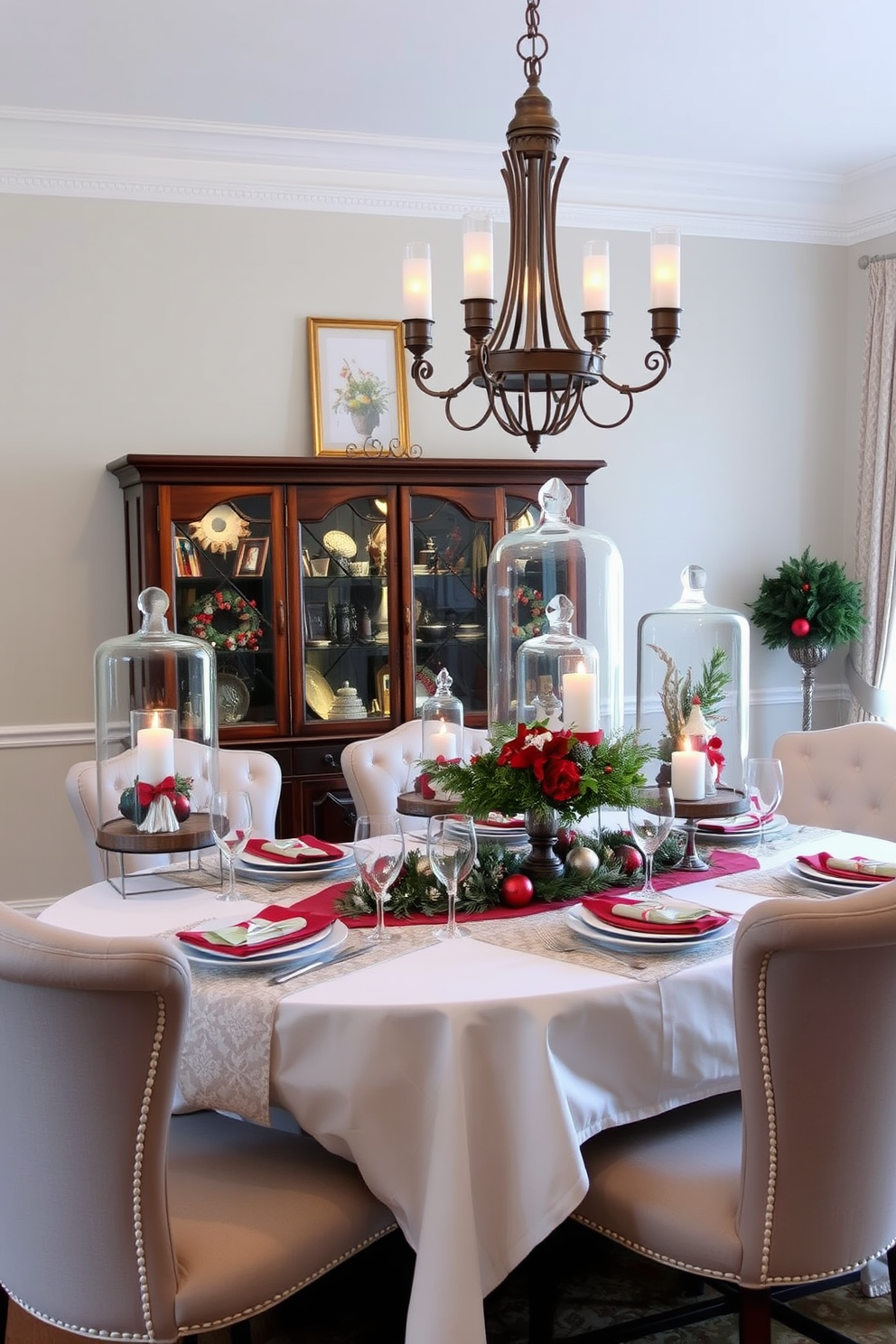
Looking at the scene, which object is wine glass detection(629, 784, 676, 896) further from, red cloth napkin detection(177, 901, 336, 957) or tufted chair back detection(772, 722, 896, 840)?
tufted chair back detection(772, 722, 896, 840)

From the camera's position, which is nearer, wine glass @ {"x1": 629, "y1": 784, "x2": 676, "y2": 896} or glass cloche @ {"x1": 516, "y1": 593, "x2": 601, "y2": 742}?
wine glass @ {"x1": 629, "y1": 784, "x2": 676, "y2": 896}

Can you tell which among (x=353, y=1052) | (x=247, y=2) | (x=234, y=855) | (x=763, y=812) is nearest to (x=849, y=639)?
(x=763, y=812)

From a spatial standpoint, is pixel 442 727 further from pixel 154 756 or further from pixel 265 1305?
pixel 265 1305

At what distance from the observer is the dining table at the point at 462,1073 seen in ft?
5.23

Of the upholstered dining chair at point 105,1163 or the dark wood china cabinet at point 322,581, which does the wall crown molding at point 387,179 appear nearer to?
the dark wood china cabinet at point 322,581

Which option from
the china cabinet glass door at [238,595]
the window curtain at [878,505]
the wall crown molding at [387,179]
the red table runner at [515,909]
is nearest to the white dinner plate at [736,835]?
the red table runner at [515,909]

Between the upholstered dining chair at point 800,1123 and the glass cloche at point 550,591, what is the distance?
2.45 metres

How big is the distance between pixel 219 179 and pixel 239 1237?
12.4 ft

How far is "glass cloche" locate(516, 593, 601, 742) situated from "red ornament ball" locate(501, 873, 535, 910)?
0.89 feet

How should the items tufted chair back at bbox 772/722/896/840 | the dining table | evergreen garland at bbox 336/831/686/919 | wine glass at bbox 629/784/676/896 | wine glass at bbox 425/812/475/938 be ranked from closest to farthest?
the dining table, wine glass at bbox 425/812/475/938, wine glass at bbox 629/784/676/896, evergreen garland at bbox 336/831/686/919, tufted chair back at bbox 772/722/896/840

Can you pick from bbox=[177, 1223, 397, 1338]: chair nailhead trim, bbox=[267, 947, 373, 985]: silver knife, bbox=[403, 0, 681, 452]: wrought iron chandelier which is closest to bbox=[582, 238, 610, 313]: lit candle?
bbox=[403, 0, 681, 452]: wrought iron chandelier

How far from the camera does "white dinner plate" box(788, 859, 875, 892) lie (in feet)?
6.97

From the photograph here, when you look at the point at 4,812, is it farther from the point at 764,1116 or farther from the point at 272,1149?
the point at 764,1116

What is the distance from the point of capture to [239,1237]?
5.11 feet
